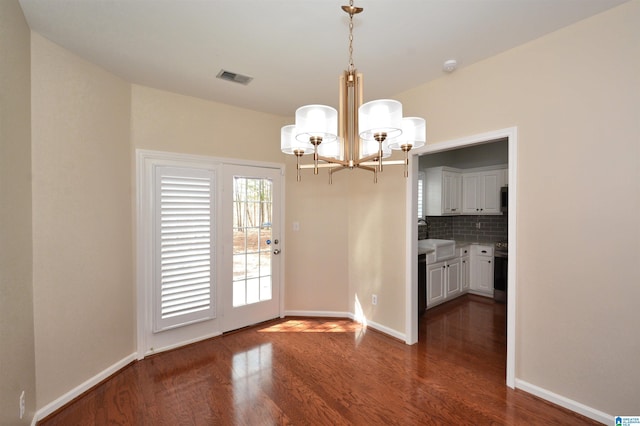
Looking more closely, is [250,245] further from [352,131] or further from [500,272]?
[500,272]

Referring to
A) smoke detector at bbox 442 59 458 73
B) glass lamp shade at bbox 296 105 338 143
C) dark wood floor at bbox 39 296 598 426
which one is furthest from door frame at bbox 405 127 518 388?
glass lamp shade at bbox 296 105 338 143

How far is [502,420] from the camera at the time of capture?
1899 millimetres

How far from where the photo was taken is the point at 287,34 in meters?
2.02

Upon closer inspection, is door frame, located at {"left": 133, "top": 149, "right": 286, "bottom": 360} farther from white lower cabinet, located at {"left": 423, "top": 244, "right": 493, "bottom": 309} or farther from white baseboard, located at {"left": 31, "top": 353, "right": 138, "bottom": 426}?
white lower cabinet, located at {"left": 423, "top": 244, "right": 493, "bottom": 309}

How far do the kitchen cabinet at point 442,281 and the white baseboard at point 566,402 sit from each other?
1852 mm

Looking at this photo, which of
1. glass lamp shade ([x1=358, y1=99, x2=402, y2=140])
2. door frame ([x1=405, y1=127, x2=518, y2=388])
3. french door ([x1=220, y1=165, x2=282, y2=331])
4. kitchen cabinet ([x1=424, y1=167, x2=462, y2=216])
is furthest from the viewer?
kitchen cabinet ([x1=424, y1=167, x2=462, y2=216])

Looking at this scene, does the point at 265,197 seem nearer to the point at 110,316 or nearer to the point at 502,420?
the point at 110,316

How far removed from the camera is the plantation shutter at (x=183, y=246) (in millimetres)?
2895

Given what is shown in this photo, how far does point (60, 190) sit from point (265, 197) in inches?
77.6

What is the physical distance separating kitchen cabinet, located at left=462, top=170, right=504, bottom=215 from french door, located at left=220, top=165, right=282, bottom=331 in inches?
136

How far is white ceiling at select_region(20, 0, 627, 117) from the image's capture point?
1759 mm

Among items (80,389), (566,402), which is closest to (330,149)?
(566,402)

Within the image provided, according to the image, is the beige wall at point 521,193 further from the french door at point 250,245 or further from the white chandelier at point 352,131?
the white chandelier at point 352,131

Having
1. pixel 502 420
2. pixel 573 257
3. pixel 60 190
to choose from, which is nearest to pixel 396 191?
pixel 573 257
